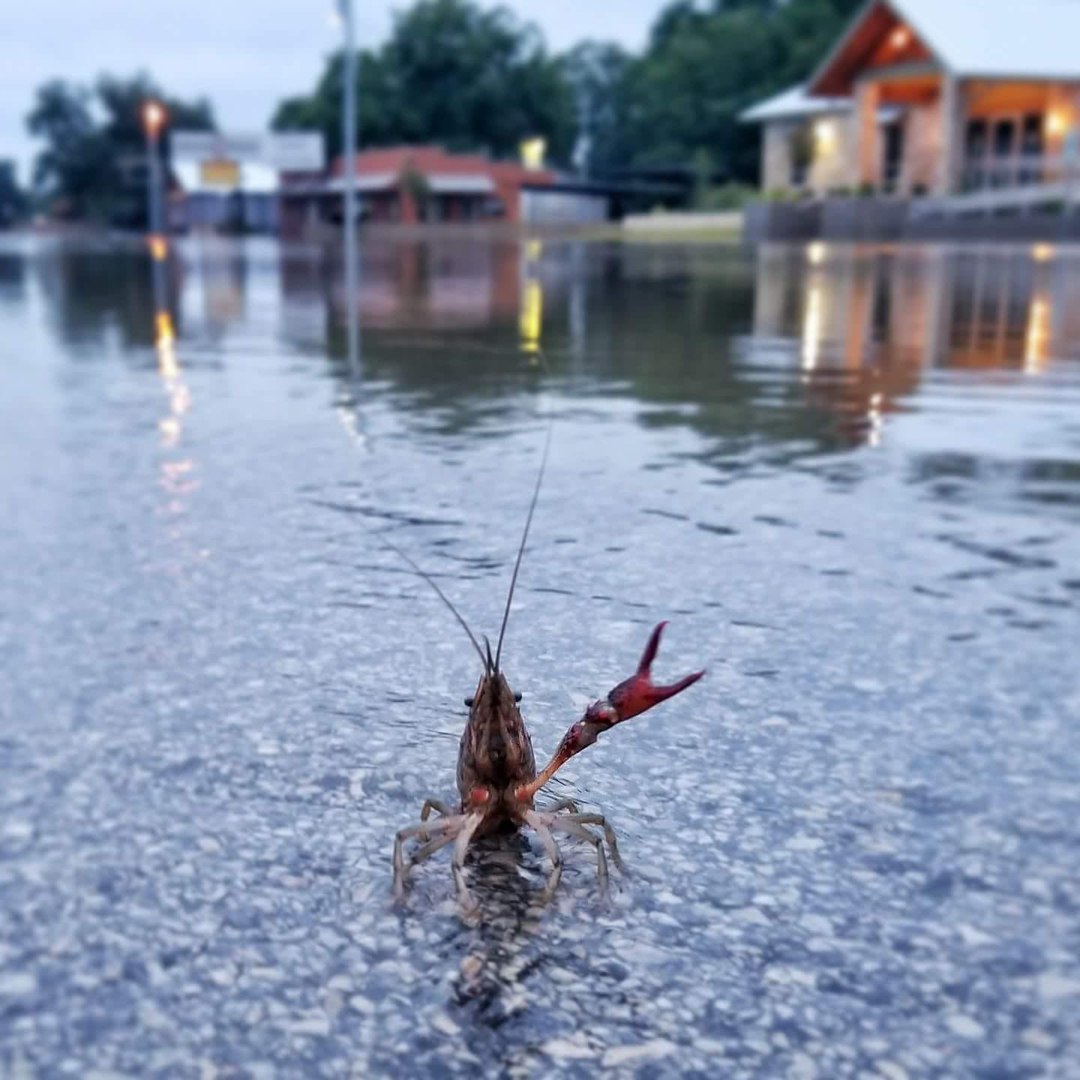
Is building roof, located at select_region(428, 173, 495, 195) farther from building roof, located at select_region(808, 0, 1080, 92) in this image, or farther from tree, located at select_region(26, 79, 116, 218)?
tree, located at select_region(26, 79, 116, 218)

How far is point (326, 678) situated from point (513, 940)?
1.54 metres

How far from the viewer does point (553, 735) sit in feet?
11.3

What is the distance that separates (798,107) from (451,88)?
4383cm

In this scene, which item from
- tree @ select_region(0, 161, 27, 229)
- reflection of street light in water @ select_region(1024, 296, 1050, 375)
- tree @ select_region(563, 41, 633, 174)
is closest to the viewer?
reflection of street light in water @ select_region(1024, 296, 1050, 375)

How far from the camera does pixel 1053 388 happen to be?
9469mm

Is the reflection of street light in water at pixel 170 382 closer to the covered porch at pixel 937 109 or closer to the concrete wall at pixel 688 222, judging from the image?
the covered porch at pixel 937 109

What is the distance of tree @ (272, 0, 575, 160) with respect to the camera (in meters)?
90.6

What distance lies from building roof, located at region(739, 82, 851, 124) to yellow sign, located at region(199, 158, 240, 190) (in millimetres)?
43601

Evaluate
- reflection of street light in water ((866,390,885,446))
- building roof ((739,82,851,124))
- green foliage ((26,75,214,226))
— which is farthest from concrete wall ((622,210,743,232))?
green foliage ((26,75,214,226))

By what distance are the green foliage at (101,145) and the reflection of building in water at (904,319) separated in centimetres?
8981

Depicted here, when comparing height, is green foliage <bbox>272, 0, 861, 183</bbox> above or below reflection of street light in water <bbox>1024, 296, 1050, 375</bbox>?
above

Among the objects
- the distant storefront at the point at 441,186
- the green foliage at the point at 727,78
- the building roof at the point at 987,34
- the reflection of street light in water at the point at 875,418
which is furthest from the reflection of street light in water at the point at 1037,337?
the green foliage at the point at 727,78

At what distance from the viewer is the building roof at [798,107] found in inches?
1995

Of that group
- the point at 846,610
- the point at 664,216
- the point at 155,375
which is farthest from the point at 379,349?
the point at 664,216
